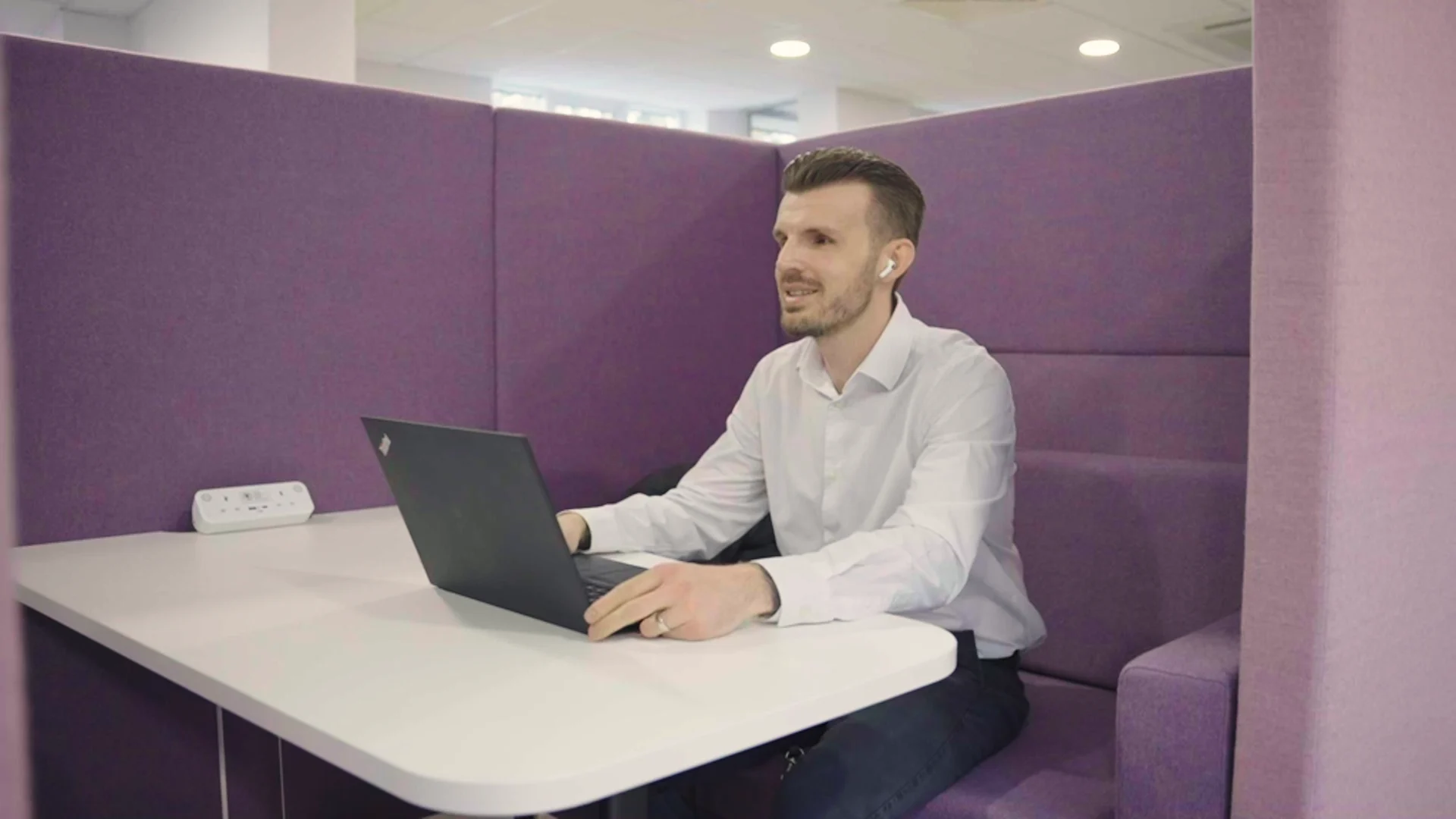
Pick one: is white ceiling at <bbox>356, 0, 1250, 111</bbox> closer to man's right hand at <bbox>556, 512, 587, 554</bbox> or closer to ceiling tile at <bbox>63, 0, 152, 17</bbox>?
ceiling tile at <bbox>63, 0, 152, 17</bbox>

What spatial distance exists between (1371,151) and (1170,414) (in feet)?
2.42

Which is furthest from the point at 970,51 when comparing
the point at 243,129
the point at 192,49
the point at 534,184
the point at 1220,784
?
the point at 1220,784

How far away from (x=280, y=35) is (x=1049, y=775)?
14.2 ft

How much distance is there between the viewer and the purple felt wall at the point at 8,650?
30 centimetres

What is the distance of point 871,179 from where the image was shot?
5.65 feet

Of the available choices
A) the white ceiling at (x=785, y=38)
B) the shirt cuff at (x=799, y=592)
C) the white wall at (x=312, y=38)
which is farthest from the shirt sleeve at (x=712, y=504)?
the white ceiling at (x=785, y=38)

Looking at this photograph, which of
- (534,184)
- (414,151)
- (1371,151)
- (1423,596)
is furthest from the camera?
(534,184)

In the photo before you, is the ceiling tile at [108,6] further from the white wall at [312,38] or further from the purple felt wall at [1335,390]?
the purple felt wall at [1335,390]

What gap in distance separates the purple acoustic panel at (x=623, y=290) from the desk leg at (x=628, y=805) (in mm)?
1088

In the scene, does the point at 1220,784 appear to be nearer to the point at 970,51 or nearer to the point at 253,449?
the point at 253,449

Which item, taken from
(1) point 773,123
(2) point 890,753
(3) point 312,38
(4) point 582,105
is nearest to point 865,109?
(1) point 773,123

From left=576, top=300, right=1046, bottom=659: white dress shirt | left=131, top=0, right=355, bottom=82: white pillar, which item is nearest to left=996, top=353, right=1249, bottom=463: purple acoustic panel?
left=576, top=300, right=1046, bottom=659: white dress shirt

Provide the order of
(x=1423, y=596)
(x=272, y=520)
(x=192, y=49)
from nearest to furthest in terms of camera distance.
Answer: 1. (x=1423, y=596)
2. (x=272, y=520)
3. (x=192, y=49)

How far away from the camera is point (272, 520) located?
1771 mm
